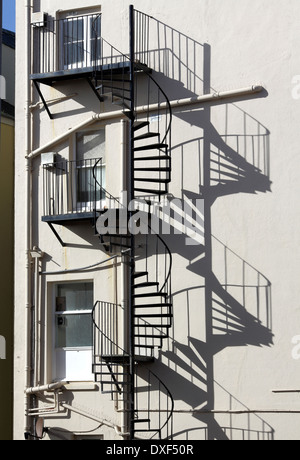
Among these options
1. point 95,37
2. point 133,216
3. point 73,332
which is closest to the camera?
point 133,216

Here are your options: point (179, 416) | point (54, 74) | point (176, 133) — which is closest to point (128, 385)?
point (179, 416)

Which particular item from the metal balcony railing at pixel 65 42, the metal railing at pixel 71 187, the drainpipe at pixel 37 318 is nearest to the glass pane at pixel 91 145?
the metal railing at pixel 71 187

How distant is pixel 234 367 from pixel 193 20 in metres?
5.71

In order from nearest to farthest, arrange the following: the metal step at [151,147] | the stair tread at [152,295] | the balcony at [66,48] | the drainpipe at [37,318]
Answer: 1. the stair tread at [152,295]
2. the metal step at [151,147]
3. the drainpipe at [37,318]
4. the balcony at [66,48]

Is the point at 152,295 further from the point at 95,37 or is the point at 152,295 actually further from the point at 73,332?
the point at 95,37

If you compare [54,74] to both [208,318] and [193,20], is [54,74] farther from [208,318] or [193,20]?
[208,318]

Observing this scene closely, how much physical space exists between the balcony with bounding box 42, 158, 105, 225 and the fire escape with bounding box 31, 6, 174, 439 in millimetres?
17

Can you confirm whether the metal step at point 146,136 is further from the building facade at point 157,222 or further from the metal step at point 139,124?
the metal step at point 139,124

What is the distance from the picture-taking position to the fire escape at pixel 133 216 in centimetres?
1675

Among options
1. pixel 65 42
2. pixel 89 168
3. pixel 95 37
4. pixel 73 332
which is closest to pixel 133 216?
pixel 89 168

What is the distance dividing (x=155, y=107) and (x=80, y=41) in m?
2.06

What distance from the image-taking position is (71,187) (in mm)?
18062

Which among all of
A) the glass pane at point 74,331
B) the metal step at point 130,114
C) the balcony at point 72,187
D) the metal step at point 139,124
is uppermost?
the metal step at point 130,114

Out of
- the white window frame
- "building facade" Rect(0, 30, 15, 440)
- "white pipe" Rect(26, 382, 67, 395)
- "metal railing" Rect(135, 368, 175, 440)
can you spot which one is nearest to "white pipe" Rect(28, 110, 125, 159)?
the white window frame
